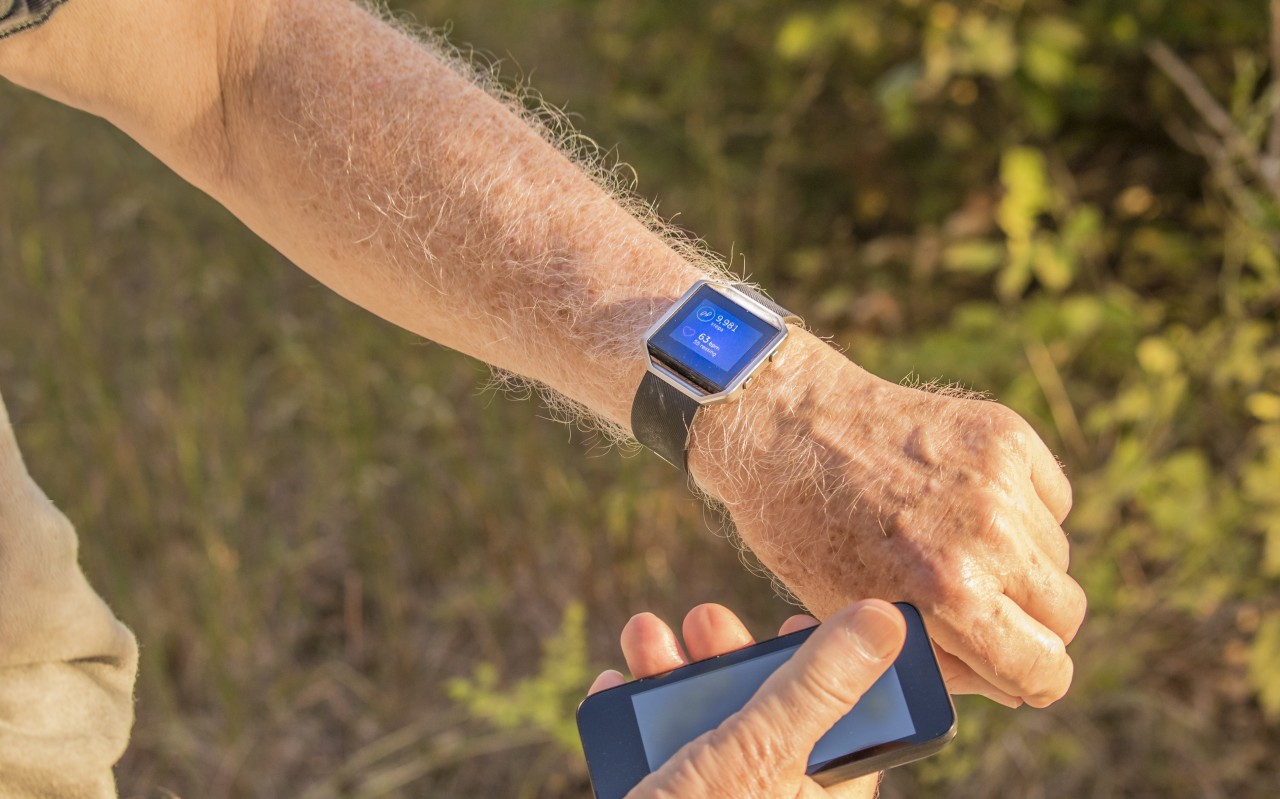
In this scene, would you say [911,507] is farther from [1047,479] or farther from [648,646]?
[648,646]

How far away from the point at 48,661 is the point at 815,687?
749 millimetres

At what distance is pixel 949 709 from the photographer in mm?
1006

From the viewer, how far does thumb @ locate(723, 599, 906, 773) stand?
92 cm

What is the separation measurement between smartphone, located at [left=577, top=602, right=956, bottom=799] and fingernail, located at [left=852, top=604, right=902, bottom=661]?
0.09 meters

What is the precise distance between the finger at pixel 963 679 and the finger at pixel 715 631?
7.7 inches

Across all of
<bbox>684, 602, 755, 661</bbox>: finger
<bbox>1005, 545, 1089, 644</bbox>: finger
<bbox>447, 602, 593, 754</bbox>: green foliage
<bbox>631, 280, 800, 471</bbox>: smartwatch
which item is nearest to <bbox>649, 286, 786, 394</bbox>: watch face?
<bbox>631, 280, 800, 471</bbox>: smartwatch

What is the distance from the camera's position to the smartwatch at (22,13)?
1.09 m

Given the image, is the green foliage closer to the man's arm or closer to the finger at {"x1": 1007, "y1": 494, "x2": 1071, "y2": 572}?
the man's arm

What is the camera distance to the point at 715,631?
3.73 ft

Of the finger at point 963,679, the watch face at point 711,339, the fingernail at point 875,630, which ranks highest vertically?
the watch face at point 711,339

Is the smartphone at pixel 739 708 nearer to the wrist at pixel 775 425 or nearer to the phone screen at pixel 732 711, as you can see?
the phone screen at pixel 732 711

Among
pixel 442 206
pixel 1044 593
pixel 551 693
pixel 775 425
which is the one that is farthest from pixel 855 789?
pixel 551 693

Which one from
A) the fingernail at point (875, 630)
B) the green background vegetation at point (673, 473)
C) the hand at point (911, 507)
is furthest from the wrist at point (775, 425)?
the green background vegetation at point (673, 473)

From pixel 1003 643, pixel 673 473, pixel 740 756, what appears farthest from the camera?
pixel 673 473
